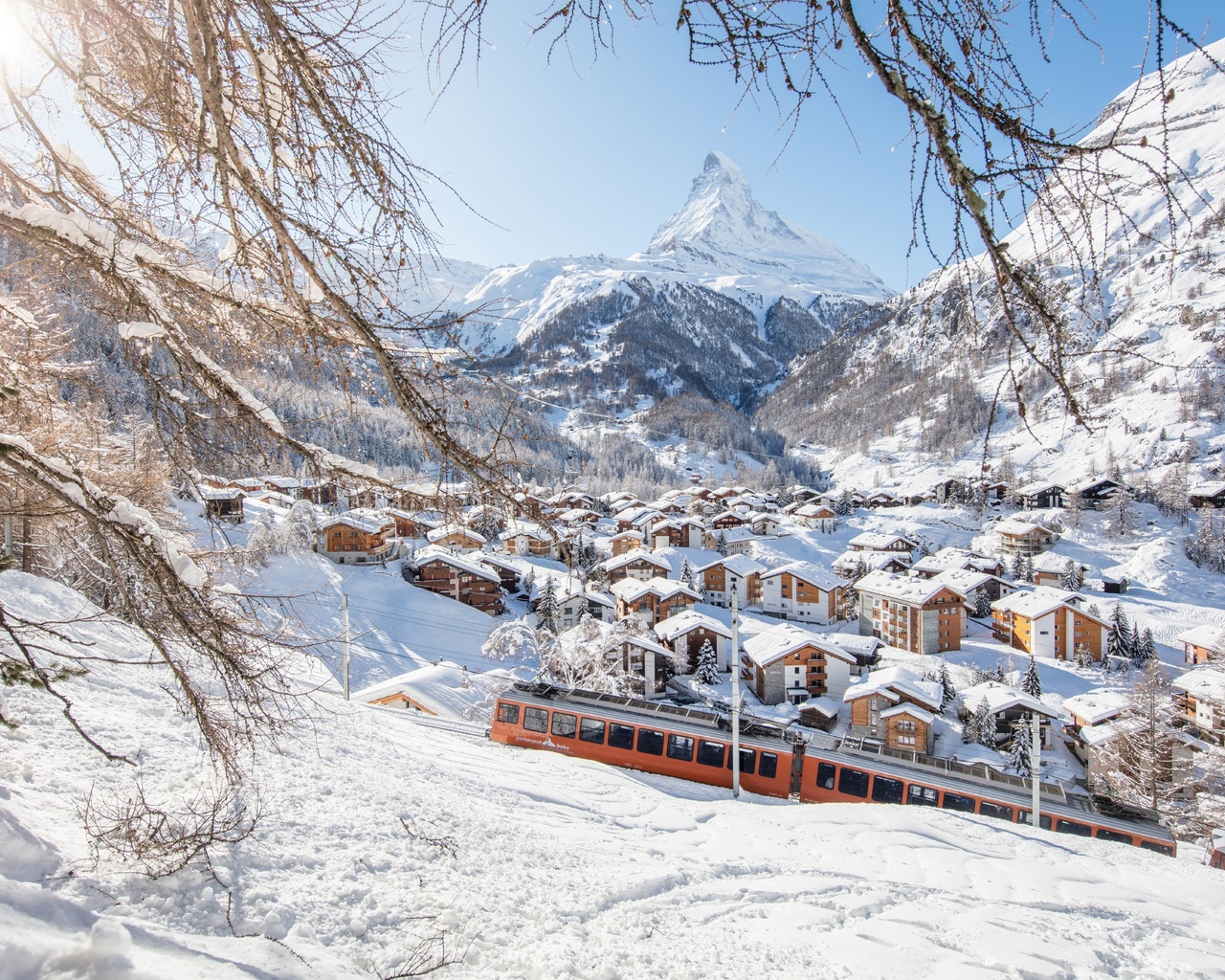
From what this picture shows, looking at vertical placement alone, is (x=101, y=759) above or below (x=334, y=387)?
below

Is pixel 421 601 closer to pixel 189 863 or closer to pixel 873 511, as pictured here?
pixel 189 863

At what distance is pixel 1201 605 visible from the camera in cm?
3005

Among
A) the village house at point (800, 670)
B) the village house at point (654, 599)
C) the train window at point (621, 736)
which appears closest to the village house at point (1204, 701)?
the village house at point (800, 670)

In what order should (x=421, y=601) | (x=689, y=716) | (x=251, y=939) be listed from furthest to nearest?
(x=421, y=601) < (x=689, y=716) < (x=251, y=939)

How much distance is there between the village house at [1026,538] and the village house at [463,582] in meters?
32.9

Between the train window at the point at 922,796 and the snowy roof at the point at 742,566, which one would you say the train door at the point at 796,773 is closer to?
the train window at the point at 922,796

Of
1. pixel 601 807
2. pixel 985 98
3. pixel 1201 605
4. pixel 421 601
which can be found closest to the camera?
pixel 985 98

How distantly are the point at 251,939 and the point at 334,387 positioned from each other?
1.84 metres

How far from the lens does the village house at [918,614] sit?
24156 mm

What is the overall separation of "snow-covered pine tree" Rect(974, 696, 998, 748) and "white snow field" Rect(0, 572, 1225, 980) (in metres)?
10.3

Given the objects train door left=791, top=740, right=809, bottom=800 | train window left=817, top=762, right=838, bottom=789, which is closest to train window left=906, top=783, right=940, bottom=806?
train window left=817, top=762, right=838, bottom=789

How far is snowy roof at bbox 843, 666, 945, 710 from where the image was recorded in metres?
16.6

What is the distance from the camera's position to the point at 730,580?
30.0 metres

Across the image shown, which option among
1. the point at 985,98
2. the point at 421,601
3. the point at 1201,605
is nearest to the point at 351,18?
the point at 985,98
